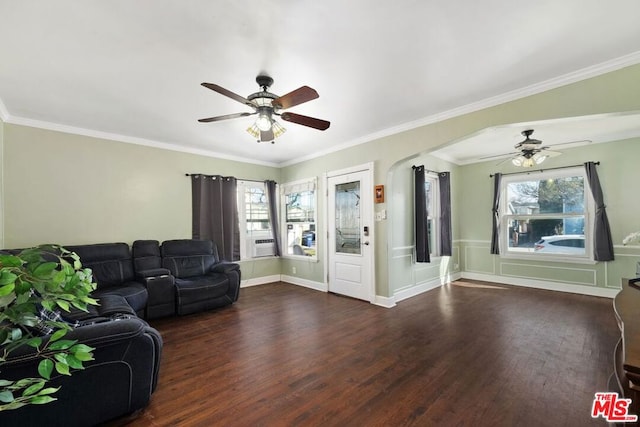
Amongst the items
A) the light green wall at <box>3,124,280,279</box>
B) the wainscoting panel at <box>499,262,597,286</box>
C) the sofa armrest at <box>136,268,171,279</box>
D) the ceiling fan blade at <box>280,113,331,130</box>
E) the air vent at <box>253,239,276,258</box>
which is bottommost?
the wainscoting panel at <box>499,262,597,286</box>

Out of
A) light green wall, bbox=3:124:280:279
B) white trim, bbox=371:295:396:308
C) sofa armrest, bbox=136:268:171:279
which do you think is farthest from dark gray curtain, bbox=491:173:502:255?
sofa armrest, bbox=136:268:171:279

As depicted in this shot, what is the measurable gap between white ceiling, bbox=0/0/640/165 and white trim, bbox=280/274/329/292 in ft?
10.1

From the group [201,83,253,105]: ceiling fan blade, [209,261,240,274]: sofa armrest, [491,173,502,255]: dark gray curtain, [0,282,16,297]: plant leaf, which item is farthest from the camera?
[491,173,502,255]: dark gray curtain

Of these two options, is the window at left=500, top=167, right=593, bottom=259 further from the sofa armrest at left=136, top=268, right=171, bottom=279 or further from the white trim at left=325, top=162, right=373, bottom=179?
the sofa armrest at left=136, top=268, right=171, bottom=279

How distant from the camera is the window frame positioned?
17.5 ft

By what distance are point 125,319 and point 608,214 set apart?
258 inches

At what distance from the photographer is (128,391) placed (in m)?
1.81

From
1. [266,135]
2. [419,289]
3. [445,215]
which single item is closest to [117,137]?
[266,135]

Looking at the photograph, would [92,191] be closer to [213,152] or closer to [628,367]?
[213,152]

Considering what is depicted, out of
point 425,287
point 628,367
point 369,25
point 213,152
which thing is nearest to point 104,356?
point 628,367

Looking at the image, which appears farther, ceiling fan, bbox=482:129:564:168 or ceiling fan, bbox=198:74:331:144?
ceiling fan, bbox=482:129:564:168

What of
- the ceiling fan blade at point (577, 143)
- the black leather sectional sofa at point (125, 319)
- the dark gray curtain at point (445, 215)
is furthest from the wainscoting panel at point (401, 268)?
the ceiling fan blade at point (577, 143)

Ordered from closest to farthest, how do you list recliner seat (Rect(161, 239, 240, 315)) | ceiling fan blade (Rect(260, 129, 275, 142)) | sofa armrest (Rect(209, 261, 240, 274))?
ceiling fan blade (Rect(260, 129, 275, 142)), recliner seat (Rect(161, 239, 240, 315)), sofa armrest (Rect(209, 261, 240, 274))

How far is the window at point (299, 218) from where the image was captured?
5480 mm
